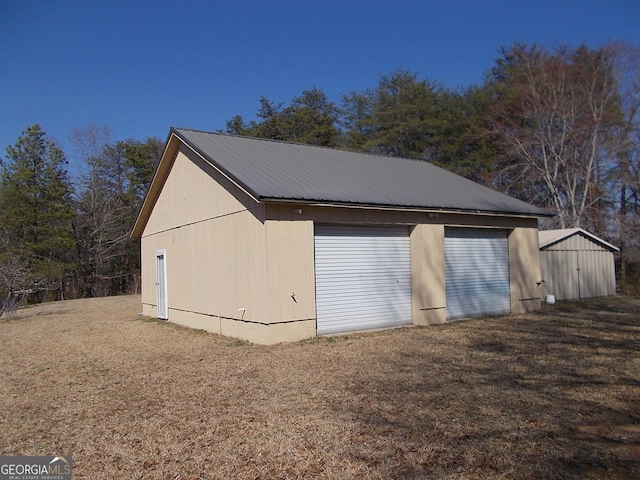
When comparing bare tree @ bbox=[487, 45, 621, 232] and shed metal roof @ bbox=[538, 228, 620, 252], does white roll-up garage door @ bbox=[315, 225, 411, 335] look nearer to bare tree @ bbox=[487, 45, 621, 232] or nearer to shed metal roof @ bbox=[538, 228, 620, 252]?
shed metal roof @ bbox=[538, 228, 620, 252]

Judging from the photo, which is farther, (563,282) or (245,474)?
(563,282)

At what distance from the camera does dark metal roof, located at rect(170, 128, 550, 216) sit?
10.8 m

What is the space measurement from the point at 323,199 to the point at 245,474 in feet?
22.6

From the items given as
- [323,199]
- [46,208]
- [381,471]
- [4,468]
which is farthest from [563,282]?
[46,208]

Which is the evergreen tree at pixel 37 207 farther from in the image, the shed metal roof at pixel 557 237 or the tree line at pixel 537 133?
the shed metal roof at pixel 557 237

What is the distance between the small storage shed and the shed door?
4316 mm

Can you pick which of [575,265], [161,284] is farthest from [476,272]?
[161,284]

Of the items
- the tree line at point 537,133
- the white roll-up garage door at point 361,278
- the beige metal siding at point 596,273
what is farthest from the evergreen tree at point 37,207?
the beige metal siding at point 596,273

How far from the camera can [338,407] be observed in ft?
19.2

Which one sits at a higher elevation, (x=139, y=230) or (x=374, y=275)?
(x=139, y=230)

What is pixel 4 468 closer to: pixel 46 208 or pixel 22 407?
pixel 22 407

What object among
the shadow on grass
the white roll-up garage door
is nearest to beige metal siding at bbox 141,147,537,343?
the white roll-up garage door

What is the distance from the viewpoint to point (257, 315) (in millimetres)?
10422

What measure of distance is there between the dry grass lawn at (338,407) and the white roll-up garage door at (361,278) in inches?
31.2
